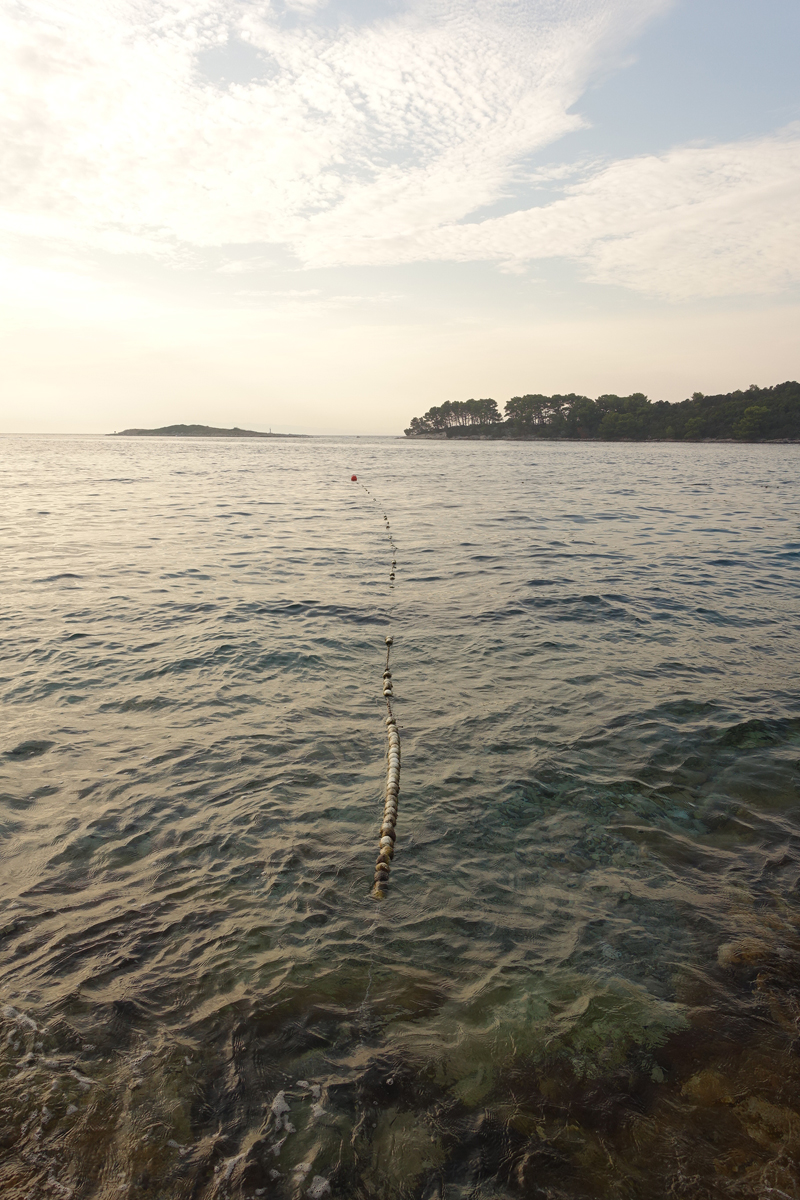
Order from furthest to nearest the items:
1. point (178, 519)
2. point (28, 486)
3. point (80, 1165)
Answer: point (28, 486), point (178, 519), point (80, 1165)

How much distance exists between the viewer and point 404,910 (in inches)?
215

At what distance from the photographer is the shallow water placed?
3584 millimetres

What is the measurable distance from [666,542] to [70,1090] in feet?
82.4

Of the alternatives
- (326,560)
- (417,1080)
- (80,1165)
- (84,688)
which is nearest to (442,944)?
(417,1080)

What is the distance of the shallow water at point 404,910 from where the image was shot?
11.8 feet

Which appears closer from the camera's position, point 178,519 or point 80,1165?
point 80,1165

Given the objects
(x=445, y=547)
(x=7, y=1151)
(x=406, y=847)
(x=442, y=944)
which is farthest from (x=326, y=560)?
(x=7, y=1151)

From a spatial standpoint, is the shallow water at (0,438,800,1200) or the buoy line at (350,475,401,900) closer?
the shallow water at (0,438,800,1200)

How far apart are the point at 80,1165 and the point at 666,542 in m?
25.3

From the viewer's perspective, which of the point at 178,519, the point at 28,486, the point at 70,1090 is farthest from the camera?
the point at 28,486

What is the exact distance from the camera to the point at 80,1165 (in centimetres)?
343

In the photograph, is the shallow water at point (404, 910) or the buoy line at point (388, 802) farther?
the buoy line at point (388, 802)

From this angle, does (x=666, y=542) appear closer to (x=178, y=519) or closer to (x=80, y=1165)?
(x=178, y=519)

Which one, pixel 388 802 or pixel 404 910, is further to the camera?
pixel 388 802
